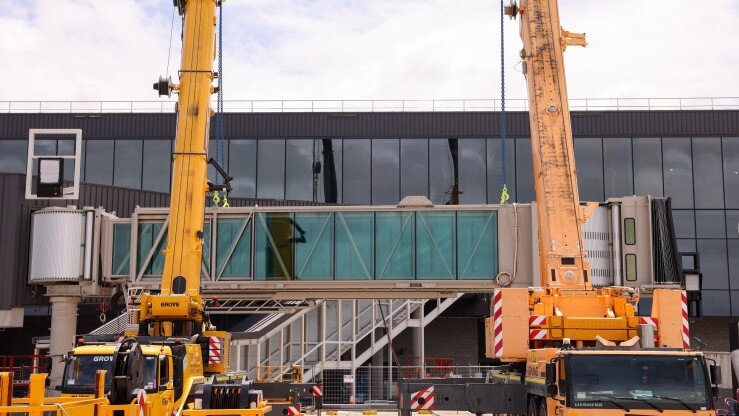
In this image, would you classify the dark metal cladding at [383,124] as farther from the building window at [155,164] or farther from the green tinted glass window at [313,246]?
the green tinted glass window at [313,246]

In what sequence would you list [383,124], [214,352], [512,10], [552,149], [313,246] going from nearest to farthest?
[552,149]
[512,10]
[214,352]
[313,246]
[383,124]

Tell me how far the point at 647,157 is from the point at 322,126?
56.9 ft

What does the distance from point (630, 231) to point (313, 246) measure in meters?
10.9

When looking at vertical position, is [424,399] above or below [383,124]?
below

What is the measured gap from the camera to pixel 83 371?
1784 centimetres

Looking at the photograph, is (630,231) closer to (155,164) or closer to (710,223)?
(710,223)

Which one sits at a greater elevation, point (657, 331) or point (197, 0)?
point (197, 0)

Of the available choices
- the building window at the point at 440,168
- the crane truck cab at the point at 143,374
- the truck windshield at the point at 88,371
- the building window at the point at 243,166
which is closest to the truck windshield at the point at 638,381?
the crane truck cab at the point at 143,374

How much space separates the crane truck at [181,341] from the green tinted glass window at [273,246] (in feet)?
21.3

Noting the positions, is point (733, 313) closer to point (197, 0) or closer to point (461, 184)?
point (461, 184)

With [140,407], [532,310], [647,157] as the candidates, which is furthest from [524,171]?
[140,407]

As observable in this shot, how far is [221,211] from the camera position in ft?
104

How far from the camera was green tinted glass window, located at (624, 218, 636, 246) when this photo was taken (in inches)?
1198

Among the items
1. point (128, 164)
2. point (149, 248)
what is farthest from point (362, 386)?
point (128, 164)
